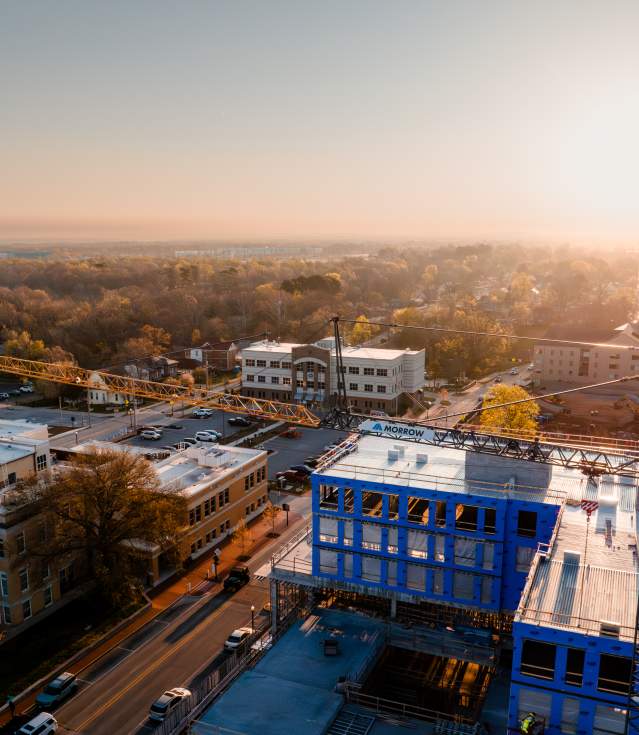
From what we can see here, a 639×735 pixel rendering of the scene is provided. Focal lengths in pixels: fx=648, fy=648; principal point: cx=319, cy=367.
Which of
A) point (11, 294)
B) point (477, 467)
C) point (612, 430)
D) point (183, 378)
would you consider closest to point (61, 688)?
point (477, 467)

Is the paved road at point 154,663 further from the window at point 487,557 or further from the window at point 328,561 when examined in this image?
the window at point 487,557

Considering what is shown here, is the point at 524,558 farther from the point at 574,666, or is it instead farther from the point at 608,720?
the point at 608,720

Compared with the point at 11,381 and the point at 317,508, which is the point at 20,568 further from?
the point at 11,381

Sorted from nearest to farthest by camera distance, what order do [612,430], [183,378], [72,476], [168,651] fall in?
[168,651] < [72,476] < [612,430] < [183,378]

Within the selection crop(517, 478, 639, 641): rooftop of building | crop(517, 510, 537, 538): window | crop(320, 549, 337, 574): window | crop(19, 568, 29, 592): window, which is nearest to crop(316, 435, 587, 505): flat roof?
crop(517, 510, 537, 538): window

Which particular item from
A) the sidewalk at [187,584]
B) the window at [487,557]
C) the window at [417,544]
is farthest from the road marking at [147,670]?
the window at [487,557]
